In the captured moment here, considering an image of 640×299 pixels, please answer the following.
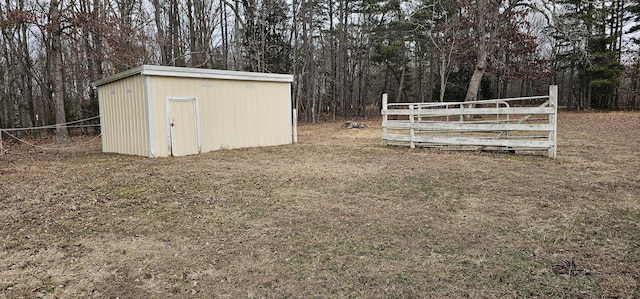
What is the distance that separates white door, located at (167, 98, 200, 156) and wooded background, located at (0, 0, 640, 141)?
5.52 meters

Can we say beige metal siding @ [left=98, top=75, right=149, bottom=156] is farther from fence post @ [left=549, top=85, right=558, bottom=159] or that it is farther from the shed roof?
fence post @ [left=549, top=85, right=558, bottom=159]

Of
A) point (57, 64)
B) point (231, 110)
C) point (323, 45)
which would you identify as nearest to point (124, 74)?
point (231, 110)

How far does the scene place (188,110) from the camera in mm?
9992

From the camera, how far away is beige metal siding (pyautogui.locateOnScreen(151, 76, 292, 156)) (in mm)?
9477

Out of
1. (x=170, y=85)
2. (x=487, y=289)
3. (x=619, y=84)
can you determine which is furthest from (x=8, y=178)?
(x=619, y=84)

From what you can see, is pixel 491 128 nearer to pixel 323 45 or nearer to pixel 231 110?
pixel 231 110

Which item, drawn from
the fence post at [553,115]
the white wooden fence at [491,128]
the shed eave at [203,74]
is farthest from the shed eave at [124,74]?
the fence post at [553,115]

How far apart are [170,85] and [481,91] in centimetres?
2359

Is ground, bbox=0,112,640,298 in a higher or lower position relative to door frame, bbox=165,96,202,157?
lower

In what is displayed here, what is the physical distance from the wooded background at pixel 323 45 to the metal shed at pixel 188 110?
4.23 meters

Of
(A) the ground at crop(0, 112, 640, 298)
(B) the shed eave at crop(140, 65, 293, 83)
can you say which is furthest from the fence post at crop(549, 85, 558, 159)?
(B) the shed eave at crop(140, 65, 293, 83)

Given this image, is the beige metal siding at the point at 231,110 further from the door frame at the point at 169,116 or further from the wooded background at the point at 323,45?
the wooded background at the point at 323,45

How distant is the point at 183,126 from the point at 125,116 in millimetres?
1755

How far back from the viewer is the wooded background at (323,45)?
16.4m
